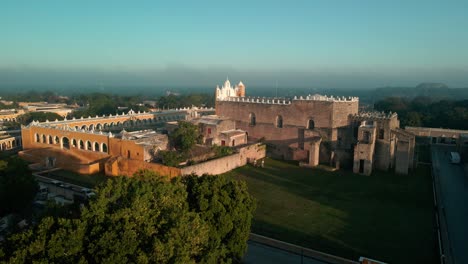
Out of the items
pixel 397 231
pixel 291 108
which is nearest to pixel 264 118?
pixel 291 108

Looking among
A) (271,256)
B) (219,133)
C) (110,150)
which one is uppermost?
(219,133)

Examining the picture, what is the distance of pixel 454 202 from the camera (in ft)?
66.0

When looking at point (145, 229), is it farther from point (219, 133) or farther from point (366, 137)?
point (219, 133)

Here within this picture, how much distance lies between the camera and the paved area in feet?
45.5

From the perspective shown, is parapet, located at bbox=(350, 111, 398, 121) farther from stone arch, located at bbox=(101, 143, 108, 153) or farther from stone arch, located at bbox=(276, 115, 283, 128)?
stone arch, located at bbox=(101, 143, 108, 153)

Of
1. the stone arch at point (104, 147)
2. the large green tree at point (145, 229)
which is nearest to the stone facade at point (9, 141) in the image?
the stone arch at point (104, 147)

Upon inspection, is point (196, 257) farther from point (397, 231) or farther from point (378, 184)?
point (378, 184)

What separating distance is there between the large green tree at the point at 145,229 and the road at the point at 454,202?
865 centimetres

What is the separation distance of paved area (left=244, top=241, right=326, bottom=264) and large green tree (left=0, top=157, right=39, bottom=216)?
10804 mm

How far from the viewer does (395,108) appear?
60.9 metres

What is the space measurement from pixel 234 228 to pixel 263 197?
26.5ft

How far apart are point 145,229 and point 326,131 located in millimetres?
20984

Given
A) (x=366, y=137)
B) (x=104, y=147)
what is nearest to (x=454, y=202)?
(x=366, y=137)

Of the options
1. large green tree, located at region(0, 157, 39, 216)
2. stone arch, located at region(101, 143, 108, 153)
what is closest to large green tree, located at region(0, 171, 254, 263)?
large green tree, located at region(0, 157, 39, 216)
